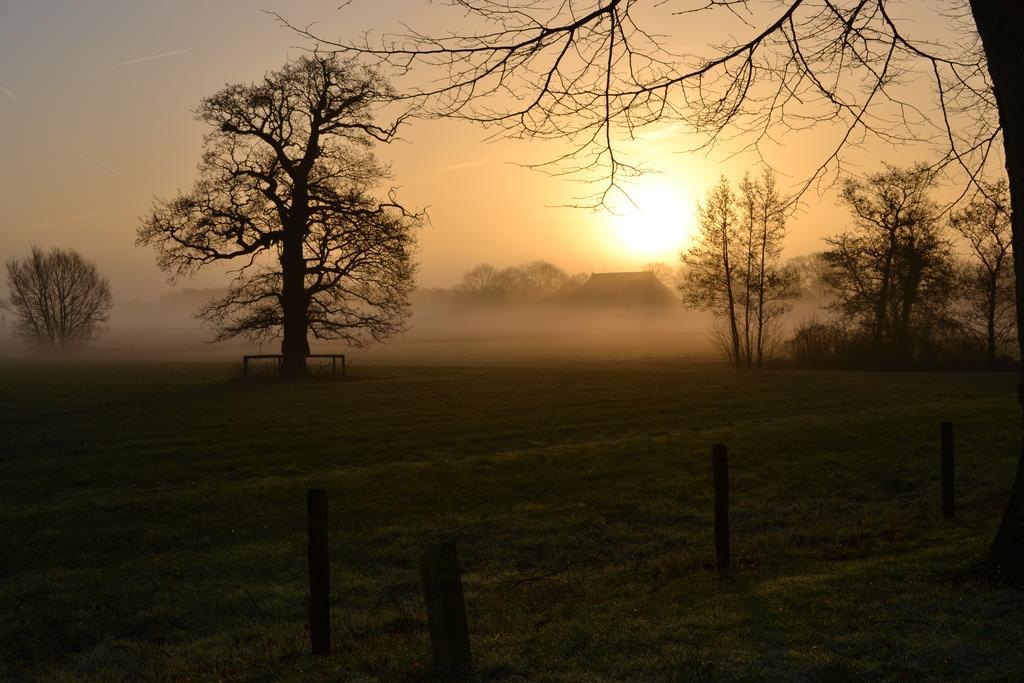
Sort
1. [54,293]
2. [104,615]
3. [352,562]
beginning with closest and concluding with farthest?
[104,615] → [352,562] → [54,293]

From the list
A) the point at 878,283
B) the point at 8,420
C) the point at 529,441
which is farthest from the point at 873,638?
the point at 878,283

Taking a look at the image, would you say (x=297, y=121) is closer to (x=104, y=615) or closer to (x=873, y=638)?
(x=104, y=615)

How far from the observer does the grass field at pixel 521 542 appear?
6562 millimetres

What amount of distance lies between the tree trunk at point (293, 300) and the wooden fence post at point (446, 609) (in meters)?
37.0

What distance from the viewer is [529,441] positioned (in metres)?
21.8

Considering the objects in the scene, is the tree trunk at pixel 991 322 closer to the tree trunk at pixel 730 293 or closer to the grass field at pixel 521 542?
the tree trunk at pixel 730 293

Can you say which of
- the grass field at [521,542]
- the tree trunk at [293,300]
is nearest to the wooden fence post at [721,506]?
the grass field at [521,542]

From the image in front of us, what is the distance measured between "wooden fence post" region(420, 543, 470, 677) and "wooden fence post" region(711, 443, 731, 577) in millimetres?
4533

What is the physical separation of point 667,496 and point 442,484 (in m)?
4.48

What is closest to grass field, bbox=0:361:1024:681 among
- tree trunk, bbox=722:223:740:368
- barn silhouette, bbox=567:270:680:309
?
tree trunk, bbox=722:223:740:368

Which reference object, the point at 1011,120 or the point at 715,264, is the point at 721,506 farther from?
the point at 715,264

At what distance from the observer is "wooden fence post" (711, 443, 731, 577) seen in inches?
376

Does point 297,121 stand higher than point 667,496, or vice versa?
point 297,121

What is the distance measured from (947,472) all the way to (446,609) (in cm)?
962
